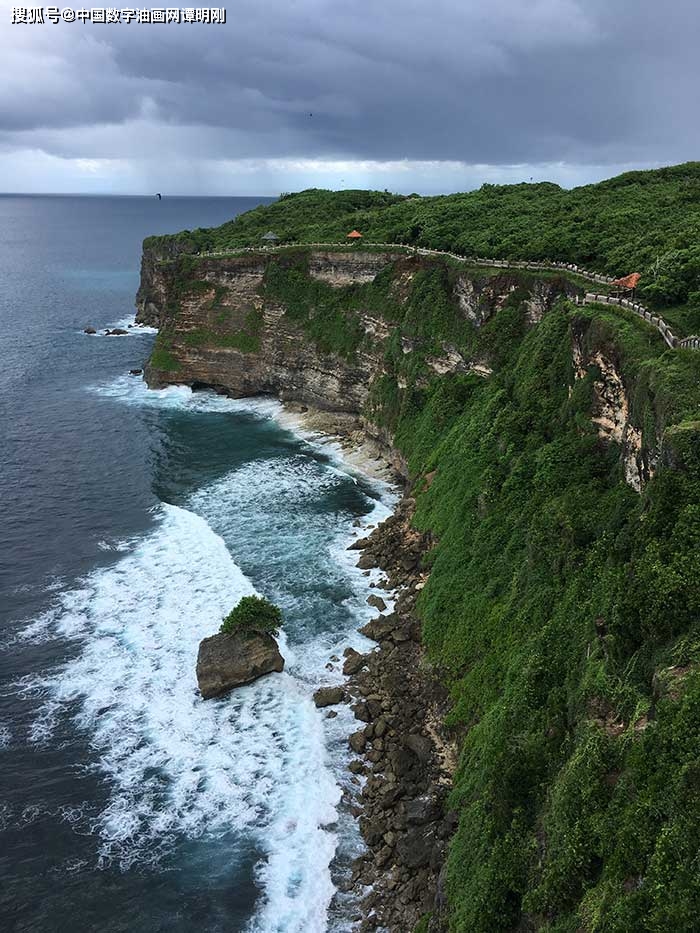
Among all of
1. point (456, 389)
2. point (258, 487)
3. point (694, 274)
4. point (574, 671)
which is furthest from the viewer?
point (258, 487)

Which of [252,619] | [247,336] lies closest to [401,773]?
[252,619]

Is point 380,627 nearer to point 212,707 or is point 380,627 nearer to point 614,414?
point 212,707

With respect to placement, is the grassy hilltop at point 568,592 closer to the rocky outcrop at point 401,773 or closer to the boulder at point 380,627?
the rocky outcrop at point 401,773

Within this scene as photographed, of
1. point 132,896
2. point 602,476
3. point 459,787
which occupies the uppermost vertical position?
point 602,476

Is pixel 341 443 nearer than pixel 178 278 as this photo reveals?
Yes

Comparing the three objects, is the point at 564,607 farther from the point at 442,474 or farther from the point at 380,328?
the point at 380,328

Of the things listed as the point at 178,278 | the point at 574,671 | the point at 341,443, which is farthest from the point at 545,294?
the point at 178,278

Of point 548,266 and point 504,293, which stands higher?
point 548,266
